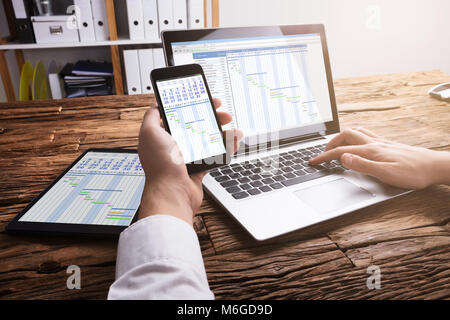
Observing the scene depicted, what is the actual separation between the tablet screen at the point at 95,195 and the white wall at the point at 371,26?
80.3 inches

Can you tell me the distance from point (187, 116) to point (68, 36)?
1.61 metres

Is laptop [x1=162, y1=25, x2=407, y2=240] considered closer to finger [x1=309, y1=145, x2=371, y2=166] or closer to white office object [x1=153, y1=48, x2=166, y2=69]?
finger [x1=309, y1=145, x2=371, y2=166]

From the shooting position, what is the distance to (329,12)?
253 cm

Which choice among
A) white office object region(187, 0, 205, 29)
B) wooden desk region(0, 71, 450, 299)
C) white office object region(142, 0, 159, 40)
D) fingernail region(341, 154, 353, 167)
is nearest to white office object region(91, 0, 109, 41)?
white office object region(142, 0, 159, 40)

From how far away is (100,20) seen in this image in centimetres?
186

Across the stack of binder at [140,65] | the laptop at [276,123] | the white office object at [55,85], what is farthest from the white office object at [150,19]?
the laptop at [276,123]

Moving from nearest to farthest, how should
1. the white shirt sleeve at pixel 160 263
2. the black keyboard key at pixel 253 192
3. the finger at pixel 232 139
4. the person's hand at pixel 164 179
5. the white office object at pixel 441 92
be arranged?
the white shirt sleeve at pixel 160 263 → the person's hand at pixel 164 179 → the black keyboard key at pixel 253 192 → the finger at pixel 232 139 → the white office object at pixel 441 92

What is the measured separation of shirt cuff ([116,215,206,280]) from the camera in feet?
1.26

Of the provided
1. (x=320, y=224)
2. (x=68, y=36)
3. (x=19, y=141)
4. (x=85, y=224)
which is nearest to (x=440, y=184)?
(x=320, y=224)

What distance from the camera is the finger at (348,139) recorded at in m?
0.69

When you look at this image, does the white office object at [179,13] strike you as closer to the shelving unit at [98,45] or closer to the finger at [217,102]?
the shelving unit at [98,45]

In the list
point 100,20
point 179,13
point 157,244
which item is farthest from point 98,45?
point 157,244

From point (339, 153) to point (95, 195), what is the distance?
0.46 m

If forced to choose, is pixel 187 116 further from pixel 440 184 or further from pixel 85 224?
pixel 440 184
